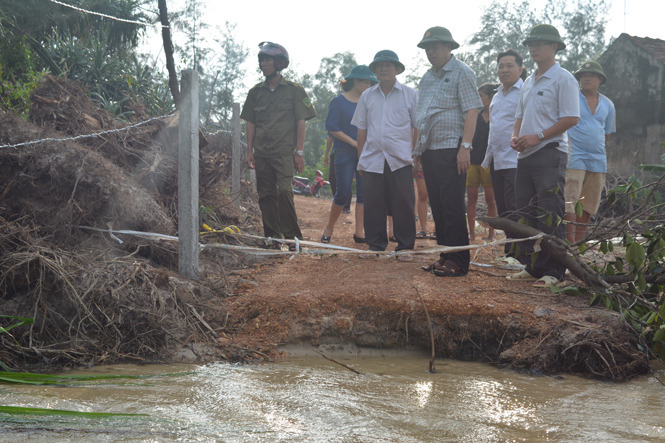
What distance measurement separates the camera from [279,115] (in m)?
5.09

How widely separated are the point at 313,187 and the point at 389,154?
1061 cm

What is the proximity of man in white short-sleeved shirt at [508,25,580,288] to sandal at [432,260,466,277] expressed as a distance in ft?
1.62

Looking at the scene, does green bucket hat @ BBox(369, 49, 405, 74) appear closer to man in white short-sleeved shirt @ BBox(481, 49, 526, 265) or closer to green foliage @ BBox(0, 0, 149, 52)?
man in white short-sleeved shirt @ BBox(481, 49, 526, 265)

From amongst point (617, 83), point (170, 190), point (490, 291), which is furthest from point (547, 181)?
point (617, 83)

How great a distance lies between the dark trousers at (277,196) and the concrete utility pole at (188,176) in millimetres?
1466

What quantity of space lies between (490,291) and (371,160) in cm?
160

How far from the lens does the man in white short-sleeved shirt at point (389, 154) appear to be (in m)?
4.50

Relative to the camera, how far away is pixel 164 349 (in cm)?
286

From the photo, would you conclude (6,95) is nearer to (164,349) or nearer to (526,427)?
(164,349)

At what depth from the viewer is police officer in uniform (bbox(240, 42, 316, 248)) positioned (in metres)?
5.09

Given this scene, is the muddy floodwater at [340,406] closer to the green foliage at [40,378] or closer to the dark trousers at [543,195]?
the green foliage at [40,378]

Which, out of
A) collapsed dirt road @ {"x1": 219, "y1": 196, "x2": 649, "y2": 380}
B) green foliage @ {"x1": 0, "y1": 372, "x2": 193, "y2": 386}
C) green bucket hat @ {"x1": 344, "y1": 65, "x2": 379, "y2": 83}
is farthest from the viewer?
green bucket hat @ {"x1": 344, "y1": 65, "x2": 379, "y2": 83}

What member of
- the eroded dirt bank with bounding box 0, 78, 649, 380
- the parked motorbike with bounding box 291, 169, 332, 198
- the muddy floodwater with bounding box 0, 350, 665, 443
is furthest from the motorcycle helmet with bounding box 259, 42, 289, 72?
the parked motorbike with bounding box 291, 169, 332, 198

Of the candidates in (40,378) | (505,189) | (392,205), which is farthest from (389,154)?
(40,378)
